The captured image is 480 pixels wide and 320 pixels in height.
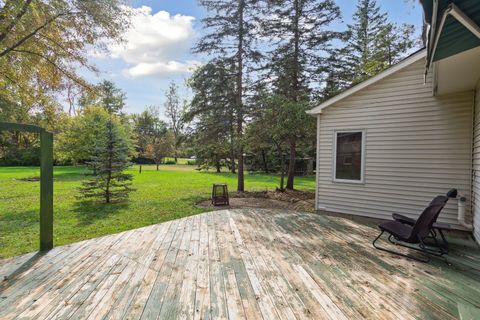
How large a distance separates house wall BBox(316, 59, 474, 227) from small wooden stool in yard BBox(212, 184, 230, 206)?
3498 millimetres

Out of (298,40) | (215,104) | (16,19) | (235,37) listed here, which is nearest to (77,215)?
(16,19)

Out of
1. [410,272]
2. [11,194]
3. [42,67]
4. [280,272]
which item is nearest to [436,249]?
[410,272]

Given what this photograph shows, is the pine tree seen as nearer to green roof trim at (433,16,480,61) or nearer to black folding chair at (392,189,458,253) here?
black folding chair at (392,189,458,253)

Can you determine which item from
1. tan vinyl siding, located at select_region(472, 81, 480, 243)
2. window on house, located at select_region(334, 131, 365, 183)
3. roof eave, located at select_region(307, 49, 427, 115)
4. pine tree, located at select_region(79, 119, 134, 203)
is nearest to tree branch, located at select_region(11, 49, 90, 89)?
pine tree, located at select_region(79, 119, 134, 203)

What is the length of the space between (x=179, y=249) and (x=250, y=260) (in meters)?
1.14

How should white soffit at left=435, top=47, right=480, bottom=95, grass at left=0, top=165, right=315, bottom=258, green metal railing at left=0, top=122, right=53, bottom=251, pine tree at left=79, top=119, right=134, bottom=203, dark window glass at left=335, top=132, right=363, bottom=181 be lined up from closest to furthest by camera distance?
white soffit at left=435, top=47, right=480, bottom=95 < green metal railing at left=0, top=122, right=53, bottom=251 < grass at left=0, top=165, right=315, bottom=258 < dark window glass at left=335, top=132, right=363, bottom=181 < pine tree at left=79, top=119, right=134, bottom=203

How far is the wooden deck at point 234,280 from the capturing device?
218 cm

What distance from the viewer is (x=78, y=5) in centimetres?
662

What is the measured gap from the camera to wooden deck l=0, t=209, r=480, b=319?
2176mm

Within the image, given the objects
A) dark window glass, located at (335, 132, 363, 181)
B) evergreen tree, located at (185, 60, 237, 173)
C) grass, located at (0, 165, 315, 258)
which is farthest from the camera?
evergreen tree, located at (185, 60, 237, 173)

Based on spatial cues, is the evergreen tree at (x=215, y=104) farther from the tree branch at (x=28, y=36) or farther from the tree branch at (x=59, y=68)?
the tree branch at (x=28, y=36)

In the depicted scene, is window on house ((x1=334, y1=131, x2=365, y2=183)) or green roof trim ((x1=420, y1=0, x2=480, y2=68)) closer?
green roof trim ((x1=420, y1=0, x2=480, y2=68))

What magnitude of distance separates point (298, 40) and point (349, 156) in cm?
667

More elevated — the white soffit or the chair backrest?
the white soffit
